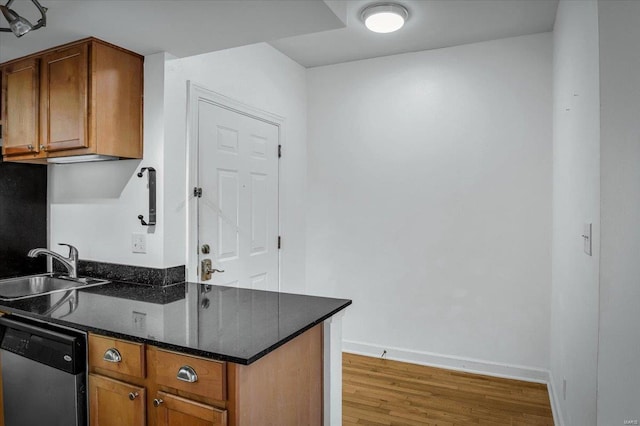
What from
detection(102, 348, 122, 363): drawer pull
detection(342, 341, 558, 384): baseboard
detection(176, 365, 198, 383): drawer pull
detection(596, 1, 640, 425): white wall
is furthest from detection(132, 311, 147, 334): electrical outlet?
detection(342, 341, 558, 384): baseboard

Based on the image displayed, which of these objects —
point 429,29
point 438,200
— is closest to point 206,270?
point 438,200

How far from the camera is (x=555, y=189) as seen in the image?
300cm

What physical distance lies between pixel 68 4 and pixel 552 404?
3531 millimetres

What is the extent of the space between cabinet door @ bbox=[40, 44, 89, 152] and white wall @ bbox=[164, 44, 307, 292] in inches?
16.6

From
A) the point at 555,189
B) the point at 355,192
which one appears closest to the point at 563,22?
the point at 555,189

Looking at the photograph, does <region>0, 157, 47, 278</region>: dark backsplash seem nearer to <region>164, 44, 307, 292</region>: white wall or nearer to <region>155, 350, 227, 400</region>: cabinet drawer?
<region>164, 44, 307, 292</region>: white wall

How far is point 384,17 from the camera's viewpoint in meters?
2.81

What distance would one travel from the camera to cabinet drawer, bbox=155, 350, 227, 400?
1.38 metres

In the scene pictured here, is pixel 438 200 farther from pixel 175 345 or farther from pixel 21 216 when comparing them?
pixel 21 216

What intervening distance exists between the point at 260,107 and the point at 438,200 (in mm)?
1616

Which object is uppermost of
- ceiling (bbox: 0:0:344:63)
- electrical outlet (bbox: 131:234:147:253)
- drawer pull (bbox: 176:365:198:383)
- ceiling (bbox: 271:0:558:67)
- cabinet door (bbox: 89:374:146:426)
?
ceiling (bbox: 271:0:558:67)

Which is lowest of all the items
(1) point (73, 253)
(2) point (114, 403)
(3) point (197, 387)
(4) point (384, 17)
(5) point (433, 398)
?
(5) point (433, 398)

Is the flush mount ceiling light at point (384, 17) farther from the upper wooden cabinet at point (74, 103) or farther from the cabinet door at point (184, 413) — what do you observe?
the cabinet door at point (184, 413)

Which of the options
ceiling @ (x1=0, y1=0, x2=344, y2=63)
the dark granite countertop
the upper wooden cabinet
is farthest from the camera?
the upper wooden cabinet
